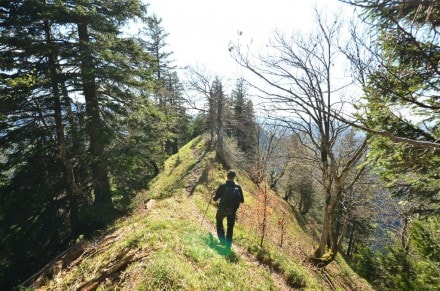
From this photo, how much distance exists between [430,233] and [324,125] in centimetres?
456

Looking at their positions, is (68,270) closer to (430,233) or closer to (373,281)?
(430,233)

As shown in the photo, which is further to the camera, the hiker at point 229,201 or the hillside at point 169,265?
the hiker at point 229,201

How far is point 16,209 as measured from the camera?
10.9 m

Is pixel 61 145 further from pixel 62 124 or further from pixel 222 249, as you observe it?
pixel 222 249

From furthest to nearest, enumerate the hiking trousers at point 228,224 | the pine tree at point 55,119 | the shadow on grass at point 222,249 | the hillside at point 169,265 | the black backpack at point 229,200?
1. the pine tree at point 55,119
2. the hiking trousers at point 228,224
3. the black backpack at point 229,200
4. the shadow on grass at point 222,249
5. the hillside at point 169,265

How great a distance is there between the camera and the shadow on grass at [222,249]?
7.29 metres

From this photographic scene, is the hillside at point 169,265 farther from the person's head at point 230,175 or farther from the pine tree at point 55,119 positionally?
the pine tree at point 55,119

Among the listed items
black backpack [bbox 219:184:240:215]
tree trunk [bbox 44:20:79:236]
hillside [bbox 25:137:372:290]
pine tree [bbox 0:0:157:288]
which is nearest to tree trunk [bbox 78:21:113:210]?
pine tree [bbox 0:0:157:288]

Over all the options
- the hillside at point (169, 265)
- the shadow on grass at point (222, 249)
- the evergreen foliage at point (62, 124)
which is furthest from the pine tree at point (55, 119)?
the shadow on grass at point (222, 249)

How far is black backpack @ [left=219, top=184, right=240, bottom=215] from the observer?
7.95 metres

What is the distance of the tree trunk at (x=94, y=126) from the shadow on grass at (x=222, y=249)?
20.9 ft

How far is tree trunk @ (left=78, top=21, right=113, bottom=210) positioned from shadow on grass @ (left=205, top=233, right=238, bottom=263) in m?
6.38

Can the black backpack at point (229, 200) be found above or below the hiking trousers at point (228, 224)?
above

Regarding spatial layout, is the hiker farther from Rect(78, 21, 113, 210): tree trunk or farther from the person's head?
Rect(78, 21, 113, 210): tree trunk
